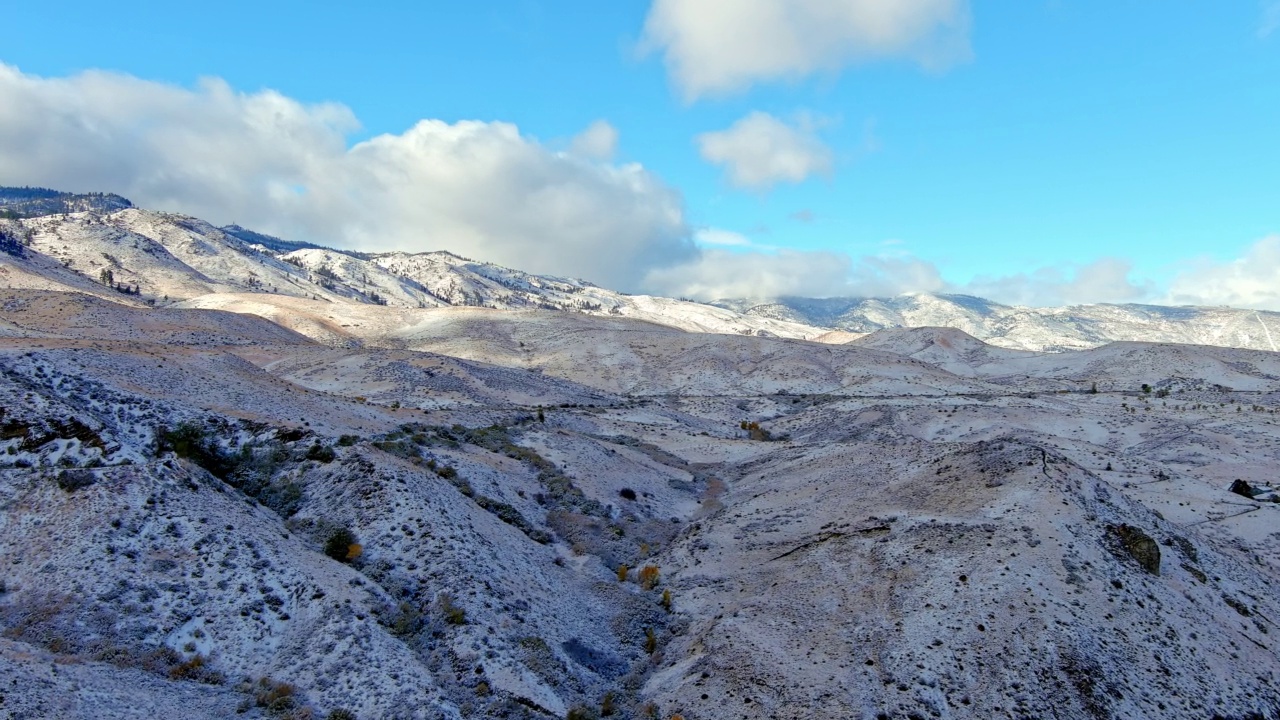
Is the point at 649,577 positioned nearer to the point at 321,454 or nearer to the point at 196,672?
the point at 321,454

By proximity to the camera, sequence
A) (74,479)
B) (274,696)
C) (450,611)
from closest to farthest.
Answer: (274,696), (450,611), (74,479)

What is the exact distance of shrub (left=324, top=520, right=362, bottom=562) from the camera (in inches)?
854

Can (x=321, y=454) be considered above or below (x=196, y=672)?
above

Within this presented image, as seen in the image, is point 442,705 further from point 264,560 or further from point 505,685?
point 264,560

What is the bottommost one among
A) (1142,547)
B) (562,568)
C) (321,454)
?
(562,568)

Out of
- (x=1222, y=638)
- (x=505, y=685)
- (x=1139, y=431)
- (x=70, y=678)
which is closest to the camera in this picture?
(x=70, y=678)

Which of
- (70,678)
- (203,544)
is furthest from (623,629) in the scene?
(70,678)

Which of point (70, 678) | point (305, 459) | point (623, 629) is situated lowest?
point (623, 629)

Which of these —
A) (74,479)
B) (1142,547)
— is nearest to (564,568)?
(74,479)

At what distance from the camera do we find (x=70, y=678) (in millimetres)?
13508

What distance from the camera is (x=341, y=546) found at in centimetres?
2195

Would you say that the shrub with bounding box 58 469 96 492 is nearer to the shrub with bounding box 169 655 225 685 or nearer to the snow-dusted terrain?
the snow-dusted terrain

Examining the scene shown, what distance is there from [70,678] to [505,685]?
874 cm

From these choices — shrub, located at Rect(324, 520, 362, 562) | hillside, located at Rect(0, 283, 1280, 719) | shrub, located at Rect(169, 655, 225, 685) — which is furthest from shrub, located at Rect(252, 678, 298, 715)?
shrub, located at Rect(324, 520, 362, 562)
